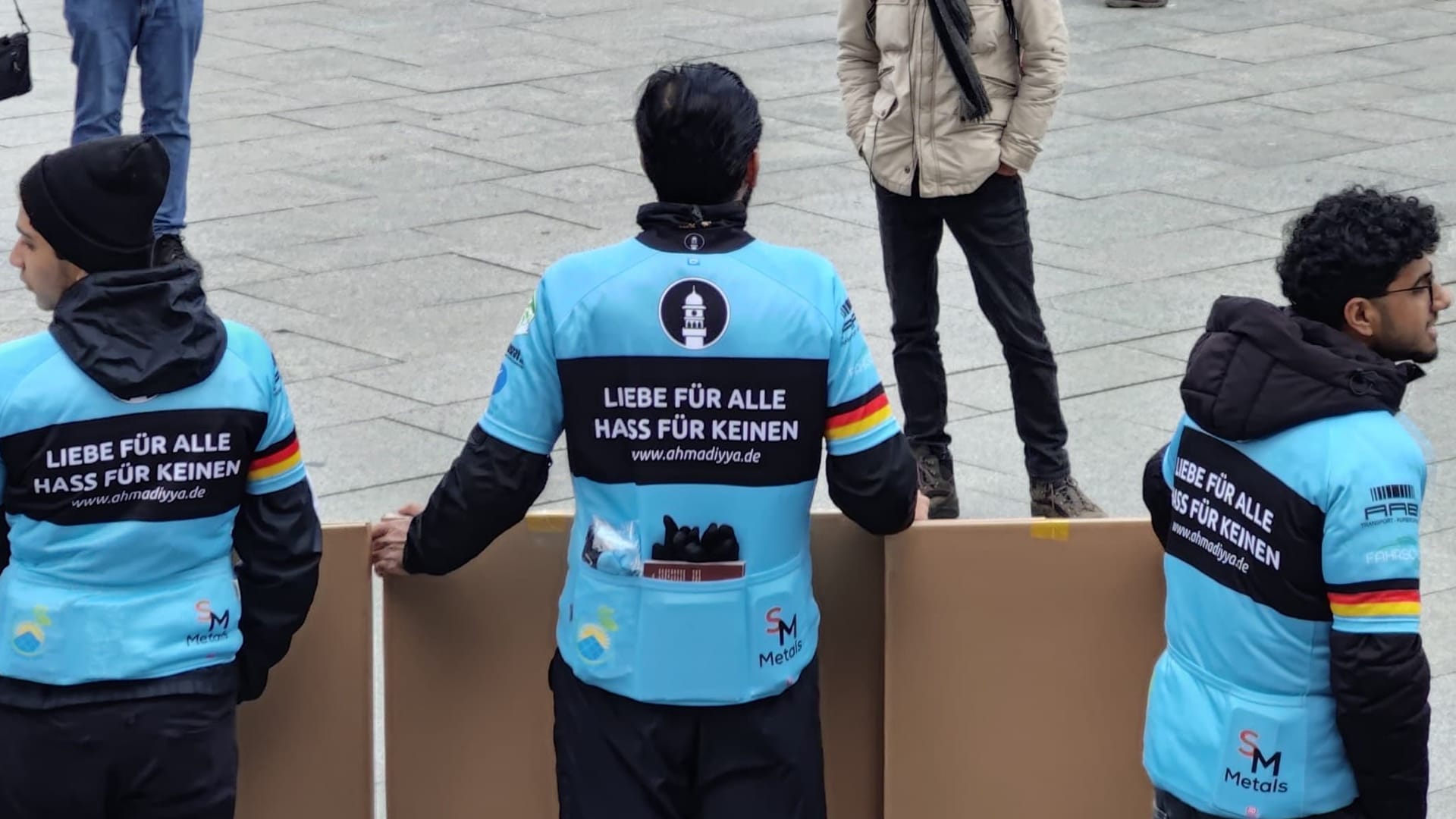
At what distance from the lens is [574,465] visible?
10.7 feet

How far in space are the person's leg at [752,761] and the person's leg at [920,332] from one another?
2.67 metres

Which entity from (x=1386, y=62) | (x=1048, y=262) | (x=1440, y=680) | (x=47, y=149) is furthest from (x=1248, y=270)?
(x=47, y=149)

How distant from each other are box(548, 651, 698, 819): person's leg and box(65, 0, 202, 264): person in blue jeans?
4.79 meters

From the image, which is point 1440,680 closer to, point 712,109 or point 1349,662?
point 1349,662

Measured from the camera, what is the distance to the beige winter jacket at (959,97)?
556 cm

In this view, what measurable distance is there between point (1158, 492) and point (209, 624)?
1.66 metres

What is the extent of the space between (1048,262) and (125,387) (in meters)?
6.08

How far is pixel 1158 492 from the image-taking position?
349 cm

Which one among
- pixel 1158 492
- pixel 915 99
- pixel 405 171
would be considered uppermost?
pixel 915 99

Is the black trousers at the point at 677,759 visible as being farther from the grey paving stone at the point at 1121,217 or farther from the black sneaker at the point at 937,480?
the grey paving stone at the point at 1121,217

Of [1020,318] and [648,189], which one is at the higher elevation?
[1020,318]

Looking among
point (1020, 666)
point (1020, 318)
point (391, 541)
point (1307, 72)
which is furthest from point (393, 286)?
point (1307, 72)

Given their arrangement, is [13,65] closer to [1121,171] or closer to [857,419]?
[857,419]

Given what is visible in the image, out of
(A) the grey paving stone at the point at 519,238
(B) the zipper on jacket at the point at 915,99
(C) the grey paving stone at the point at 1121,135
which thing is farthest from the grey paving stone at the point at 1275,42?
(B) the zipper on jacket at the point at 915,99
